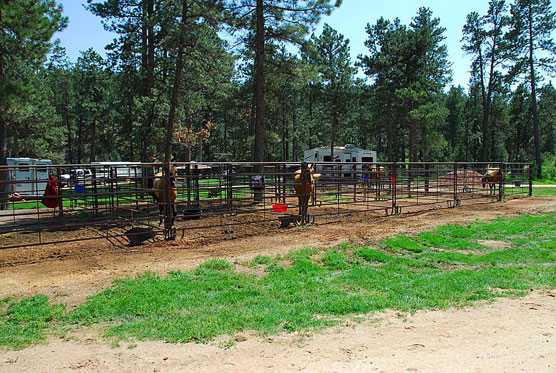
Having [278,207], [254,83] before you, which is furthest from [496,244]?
[254,83]

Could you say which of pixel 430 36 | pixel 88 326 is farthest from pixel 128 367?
pixel 430 36

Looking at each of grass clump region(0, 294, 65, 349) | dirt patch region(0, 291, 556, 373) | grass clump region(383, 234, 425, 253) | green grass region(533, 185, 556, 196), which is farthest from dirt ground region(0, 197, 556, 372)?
green grass region(533, 185, 556, 196)

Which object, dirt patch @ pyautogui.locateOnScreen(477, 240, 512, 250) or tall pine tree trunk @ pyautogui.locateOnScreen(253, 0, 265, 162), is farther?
tall pine tree trunk @ pyautogui.locateOnScreen(253, 0, 265, 162)

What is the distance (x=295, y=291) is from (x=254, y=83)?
27072mm

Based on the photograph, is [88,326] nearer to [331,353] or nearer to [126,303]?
[126,303]

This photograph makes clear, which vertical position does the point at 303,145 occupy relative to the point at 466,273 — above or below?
above

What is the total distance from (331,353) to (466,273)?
3.49 meters

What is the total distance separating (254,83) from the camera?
1206 inches

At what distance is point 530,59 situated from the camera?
34.2 meters

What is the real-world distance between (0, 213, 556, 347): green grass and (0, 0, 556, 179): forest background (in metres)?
9.74

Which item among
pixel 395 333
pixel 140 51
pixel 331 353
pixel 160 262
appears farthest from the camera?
pixel 140 51

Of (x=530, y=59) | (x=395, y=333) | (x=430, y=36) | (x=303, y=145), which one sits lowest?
(x=395, y=333)

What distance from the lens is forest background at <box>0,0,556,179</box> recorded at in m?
15.6

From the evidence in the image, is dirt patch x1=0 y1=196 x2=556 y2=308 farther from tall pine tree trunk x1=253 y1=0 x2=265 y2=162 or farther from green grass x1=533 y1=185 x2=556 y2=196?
green grass x1=533 y1=185 x2=556 y2=196
